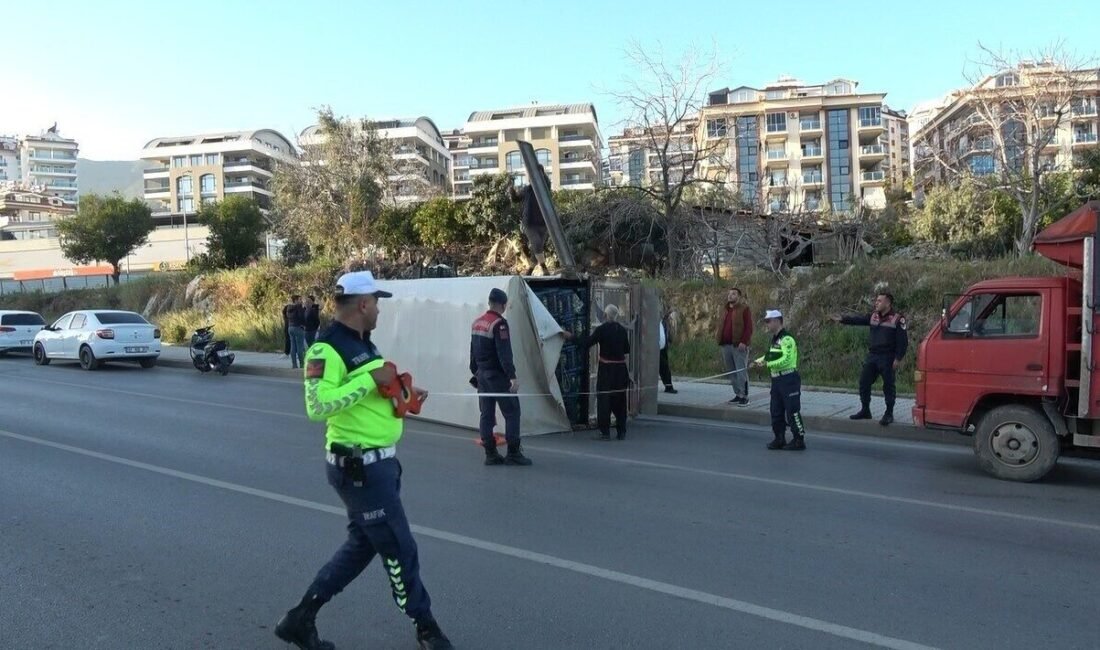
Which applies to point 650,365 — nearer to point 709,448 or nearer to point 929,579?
point 709,448

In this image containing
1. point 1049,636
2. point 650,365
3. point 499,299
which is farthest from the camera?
point 650,365

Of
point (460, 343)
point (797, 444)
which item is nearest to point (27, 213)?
point (460, 343)

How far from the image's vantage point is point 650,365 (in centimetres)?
1202

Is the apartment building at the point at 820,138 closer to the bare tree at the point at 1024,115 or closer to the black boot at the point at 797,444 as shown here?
the bare tree at the point at 1024,115

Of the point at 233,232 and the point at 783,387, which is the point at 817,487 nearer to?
the point at 783,387

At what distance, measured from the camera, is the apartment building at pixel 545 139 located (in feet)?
290

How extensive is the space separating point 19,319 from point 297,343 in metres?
11.3

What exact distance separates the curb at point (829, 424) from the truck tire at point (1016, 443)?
6.17 feet

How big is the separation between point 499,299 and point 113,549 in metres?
4.28

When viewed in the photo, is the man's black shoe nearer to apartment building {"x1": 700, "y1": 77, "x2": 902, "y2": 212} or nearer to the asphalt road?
the asphalt road

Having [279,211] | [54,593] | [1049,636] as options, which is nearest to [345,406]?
[54,593]

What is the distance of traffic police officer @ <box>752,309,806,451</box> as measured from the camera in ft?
31.3

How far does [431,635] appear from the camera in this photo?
3973mm

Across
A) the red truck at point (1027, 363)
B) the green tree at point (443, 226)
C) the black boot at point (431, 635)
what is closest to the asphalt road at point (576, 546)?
the black boot at point (431, 635)
